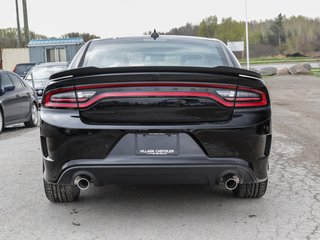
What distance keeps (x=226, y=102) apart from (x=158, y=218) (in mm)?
1150

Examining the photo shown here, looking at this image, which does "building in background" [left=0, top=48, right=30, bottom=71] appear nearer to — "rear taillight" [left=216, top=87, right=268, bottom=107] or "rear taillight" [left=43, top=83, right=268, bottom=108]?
"rear taillight" [left=43, top=83, right=268, bottom=108]

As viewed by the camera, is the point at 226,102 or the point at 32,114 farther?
the point at 32,114

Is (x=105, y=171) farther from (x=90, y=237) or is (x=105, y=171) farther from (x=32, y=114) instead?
(x=32, y=114)

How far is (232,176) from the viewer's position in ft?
13.3

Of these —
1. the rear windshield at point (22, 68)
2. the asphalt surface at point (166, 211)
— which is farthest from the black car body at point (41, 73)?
the asphalt surface at point (166, 211)

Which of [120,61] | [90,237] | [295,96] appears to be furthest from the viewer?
[295,96]

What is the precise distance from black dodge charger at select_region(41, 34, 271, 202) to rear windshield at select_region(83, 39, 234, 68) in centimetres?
82

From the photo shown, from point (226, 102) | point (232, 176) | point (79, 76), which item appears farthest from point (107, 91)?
point (232, 176)

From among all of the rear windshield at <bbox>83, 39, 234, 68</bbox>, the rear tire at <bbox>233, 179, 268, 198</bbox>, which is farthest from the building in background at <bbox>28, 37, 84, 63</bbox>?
the rear tire at <bbox>233, 179, 268, 198</bbox>

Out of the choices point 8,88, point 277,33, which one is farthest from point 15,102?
point 277,33

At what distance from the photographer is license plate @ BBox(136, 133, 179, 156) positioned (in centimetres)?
392

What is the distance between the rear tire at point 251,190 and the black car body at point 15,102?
24.7 feet

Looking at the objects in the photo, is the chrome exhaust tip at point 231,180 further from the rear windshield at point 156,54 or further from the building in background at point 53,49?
the building in background at point 53,49

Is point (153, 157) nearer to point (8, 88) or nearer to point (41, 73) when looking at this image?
point (8, 88)
